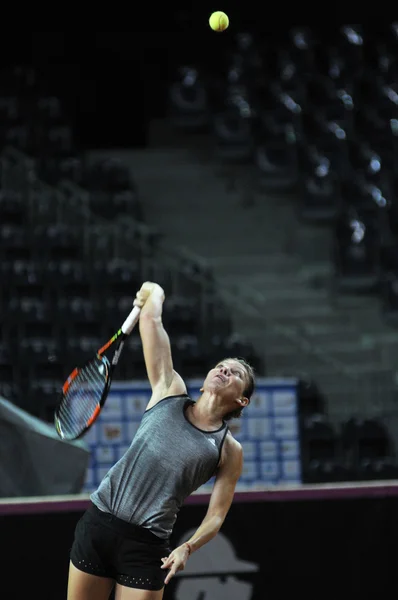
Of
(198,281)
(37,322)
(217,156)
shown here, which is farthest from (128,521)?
(217,156)

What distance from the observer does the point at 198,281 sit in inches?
444

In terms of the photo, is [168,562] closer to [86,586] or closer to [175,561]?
[175,561]

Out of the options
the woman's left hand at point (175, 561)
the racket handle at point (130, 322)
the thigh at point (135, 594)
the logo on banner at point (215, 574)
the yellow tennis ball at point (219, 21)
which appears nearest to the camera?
the woman's left hand at point (175, 561)

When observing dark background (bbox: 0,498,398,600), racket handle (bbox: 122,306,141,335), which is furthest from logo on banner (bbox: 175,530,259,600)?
racket handle (bbox: 122,306,141,335)

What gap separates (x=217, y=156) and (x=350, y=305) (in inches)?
121

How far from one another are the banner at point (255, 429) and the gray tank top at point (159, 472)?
3995 mm

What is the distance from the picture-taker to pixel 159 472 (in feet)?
14.5

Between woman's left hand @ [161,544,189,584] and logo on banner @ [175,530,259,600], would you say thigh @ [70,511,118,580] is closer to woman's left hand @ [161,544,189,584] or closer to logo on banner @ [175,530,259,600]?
woman's left hand @ [161,544,189,584]

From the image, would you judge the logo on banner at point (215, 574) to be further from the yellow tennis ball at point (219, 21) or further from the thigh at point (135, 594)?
the yellow tennis ball at point (219, 21)

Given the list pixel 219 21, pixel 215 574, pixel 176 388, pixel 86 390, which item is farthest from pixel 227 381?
pixel 219 21

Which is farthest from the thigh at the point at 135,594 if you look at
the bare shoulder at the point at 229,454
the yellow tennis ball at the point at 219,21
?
the yellow tennis ball at the point at 219,21

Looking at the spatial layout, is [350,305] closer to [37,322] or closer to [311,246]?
[311,246]

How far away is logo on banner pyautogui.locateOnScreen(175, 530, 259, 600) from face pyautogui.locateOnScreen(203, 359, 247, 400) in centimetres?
152

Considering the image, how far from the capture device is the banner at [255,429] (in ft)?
28.0
